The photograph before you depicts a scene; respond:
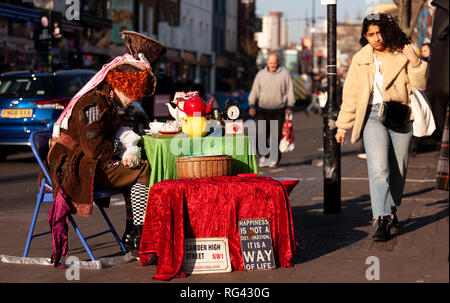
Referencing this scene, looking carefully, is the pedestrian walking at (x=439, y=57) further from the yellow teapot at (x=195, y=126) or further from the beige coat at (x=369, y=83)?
the beige coat at (x=369, y=83)

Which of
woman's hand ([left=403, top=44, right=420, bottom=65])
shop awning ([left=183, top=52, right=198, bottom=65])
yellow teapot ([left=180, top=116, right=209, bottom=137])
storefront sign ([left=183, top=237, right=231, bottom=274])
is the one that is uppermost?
shop awning ([left=183, top=52, right=198, bottom=65])

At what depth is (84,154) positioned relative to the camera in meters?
6.89

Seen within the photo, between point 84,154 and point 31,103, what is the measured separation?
10500mm

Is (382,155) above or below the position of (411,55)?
below

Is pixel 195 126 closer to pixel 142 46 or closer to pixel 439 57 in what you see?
pixel 142 46

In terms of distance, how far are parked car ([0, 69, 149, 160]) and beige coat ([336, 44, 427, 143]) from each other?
984cm

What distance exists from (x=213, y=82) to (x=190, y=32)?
813 centimetres

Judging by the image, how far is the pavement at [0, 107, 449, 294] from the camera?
625 centimetres

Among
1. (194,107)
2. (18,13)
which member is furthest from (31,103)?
(18,13)

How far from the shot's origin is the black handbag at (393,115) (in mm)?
7715

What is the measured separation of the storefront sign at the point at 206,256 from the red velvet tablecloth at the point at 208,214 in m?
0.05

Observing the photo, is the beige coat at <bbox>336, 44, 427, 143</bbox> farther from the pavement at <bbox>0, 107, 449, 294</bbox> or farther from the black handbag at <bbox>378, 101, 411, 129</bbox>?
the pavement at <bbox>0, 107, 449, 294</bbox>

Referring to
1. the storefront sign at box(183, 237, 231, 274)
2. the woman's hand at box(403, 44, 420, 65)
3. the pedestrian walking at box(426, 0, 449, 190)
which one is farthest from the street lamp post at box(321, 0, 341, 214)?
the pedestrian walking at box(426, 0, 449, 190)

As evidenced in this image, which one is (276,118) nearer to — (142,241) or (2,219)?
(2,219)
